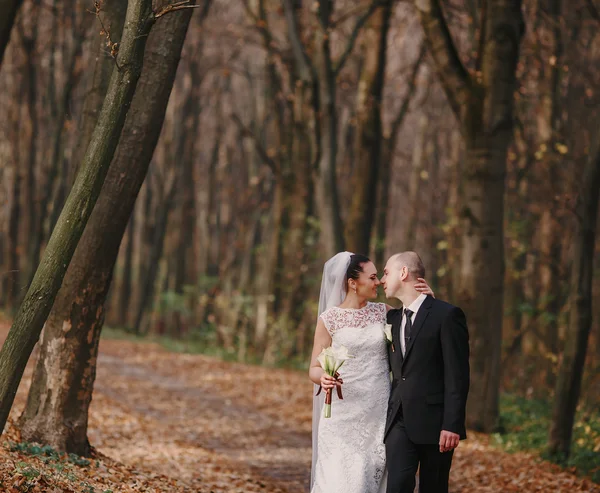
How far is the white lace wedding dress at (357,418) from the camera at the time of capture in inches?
252

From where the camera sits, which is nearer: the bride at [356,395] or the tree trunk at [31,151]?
the bride at [356,395]

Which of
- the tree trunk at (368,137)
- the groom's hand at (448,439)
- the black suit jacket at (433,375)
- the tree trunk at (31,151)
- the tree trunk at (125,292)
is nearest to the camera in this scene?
the groom's hand at (448,439)

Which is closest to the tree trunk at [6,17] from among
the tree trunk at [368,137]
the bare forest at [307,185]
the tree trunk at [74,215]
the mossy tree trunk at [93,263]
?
the bare forest at [307,185]

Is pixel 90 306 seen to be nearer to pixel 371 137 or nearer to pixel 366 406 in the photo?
pixel 366 406

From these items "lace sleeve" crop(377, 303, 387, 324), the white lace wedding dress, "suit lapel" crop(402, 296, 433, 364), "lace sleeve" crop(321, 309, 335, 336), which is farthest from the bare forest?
"suit lapel" crop(402, 296, 433, 364)

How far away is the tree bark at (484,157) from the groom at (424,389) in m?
6.67

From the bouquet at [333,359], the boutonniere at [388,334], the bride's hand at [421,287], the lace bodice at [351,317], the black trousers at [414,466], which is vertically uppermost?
the bride's hand at [421,287]

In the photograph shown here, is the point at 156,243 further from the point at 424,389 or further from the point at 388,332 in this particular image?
the point at 424,389

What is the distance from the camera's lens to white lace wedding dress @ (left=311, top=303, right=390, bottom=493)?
641 centimetres

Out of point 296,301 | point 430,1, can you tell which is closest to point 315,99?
point 430,1

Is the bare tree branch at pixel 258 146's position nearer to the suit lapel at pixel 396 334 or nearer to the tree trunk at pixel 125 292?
the tree trunk at pixel 125 292

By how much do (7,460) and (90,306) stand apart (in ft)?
6.39

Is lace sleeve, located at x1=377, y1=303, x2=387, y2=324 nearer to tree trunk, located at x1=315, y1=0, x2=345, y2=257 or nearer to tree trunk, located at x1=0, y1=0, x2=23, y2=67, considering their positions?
tree trunk, located at x1=0, y1=0, x2=23, y2=67

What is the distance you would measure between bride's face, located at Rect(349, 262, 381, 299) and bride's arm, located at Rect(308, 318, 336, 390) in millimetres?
380
